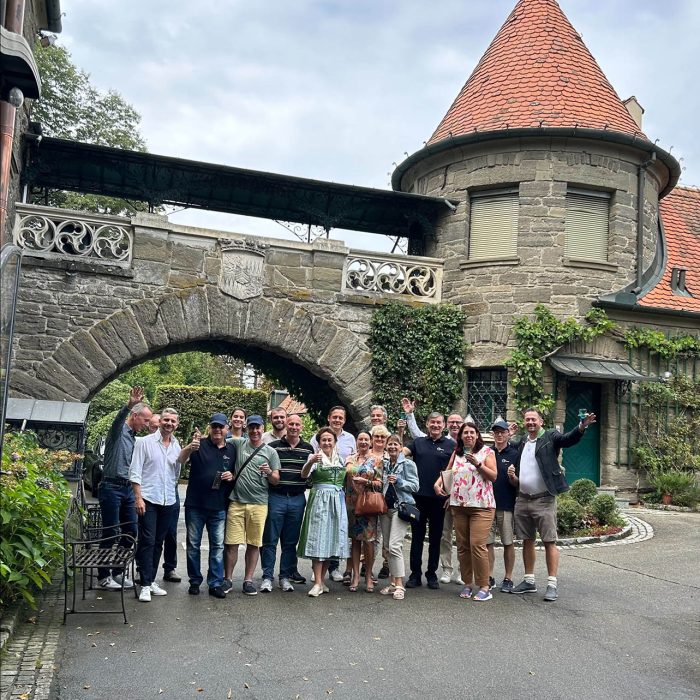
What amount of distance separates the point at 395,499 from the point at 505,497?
119 centimetres

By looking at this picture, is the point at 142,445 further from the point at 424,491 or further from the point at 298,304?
the point at 298,304

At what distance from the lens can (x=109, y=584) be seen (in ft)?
24.5

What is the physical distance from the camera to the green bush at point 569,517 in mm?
11656

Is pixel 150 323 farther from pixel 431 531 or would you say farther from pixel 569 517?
pixel 569 517

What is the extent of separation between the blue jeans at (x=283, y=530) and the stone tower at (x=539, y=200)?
716cm

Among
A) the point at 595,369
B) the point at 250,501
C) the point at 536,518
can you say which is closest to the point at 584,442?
the point at 595,369

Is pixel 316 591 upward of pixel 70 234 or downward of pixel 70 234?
downward

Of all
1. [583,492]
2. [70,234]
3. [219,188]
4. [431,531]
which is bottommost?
[431,531]

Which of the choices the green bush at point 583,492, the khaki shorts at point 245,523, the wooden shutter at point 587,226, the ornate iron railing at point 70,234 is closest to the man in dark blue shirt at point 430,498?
the khaki shorts at point 245,523

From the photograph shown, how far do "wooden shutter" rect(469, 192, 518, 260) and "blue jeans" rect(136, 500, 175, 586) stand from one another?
28.4 ft

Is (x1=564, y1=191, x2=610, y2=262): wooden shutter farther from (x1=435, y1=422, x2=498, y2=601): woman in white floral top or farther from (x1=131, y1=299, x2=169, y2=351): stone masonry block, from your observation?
(x1=435, y1=422, x2=498, y2=601): woman in white floral top

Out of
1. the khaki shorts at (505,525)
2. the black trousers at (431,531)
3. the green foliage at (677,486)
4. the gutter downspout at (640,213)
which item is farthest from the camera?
the gutter downspout at (640,213)

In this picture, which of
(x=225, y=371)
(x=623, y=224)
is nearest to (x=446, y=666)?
(x=623, y=224)

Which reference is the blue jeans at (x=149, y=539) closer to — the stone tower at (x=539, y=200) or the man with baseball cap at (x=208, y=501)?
the man with baseball cap at (x=208, y=501)
